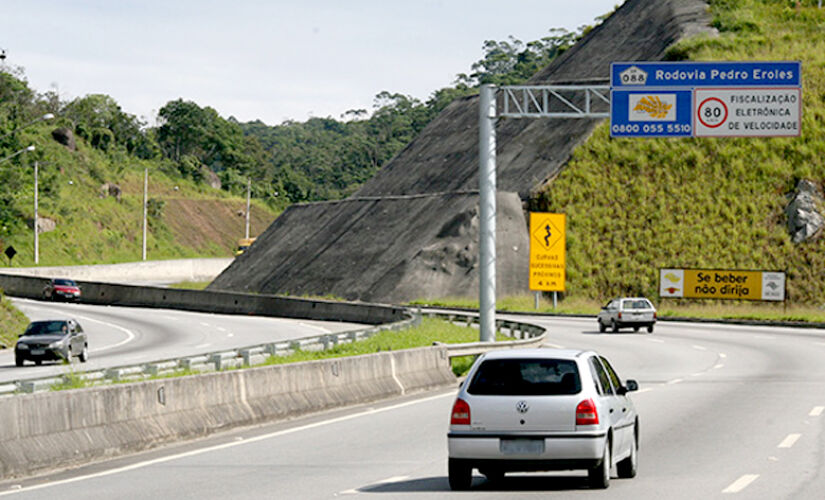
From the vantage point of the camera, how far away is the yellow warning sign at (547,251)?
6412cm

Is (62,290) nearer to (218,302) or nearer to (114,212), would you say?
(218,302)

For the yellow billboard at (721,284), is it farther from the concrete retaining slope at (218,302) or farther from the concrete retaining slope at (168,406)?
the concrete retaining slope at (168,406)

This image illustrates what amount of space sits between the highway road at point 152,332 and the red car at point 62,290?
1.24 m

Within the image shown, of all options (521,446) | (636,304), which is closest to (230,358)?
(521,446)

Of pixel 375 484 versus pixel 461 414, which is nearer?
pixel 461 414

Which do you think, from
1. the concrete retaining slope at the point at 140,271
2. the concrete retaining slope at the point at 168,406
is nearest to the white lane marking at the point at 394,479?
the concrete retaining slope at the point at 168,406

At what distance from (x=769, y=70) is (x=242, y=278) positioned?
181ft

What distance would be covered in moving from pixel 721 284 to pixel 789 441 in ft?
162

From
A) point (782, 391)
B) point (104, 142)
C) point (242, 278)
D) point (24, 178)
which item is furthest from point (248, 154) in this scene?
point (782, 391)

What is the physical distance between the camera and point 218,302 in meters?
67.8

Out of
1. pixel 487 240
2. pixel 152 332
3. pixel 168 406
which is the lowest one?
pixel 152 332

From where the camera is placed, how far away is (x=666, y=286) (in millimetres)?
66562

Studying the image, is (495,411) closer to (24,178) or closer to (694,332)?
(694,332)

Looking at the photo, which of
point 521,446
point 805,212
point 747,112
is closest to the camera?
point 521,446
